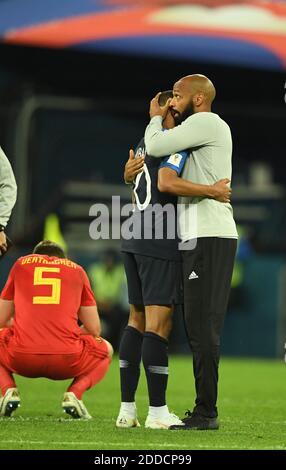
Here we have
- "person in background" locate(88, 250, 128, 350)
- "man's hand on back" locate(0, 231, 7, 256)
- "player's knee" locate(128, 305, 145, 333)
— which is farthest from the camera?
"person in background" locate(88, 250, 128, 350)

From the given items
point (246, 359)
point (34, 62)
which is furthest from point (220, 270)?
point (34, 62)

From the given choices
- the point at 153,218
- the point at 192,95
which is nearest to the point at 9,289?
the point at 153,218

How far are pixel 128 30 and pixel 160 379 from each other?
1726cm

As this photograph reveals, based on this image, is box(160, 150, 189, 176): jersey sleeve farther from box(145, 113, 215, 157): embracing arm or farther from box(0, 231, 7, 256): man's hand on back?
box(0, 231, 7, 256): man's hand on back

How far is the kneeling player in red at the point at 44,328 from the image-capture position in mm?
7801

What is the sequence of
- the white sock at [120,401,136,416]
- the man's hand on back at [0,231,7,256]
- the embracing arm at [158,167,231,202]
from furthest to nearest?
the man's hand on back at [0,231,7,256], the white sock at [120,401,136,416], the embracing arm at [158,167,231,202]

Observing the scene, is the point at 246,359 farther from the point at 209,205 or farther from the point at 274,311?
the point at 209,205

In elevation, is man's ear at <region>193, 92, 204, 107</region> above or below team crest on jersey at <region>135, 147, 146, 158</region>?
above


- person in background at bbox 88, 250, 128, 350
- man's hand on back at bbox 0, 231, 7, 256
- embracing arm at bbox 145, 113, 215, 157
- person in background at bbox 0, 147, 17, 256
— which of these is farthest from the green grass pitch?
person in background at bbox 88, 250, 128, 350

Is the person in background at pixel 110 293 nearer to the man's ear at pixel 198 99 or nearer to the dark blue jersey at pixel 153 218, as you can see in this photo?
the dark blue jersey at pixel 153 218

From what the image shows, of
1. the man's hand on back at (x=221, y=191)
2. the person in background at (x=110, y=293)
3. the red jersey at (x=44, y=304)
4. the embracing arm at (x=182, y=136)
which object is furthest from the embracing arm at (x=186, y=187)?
the person in background at (x=110, y=293)

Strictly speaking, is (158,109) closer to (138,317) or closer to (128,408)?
(138,317)

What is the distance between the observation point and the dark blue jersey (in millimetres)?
7266

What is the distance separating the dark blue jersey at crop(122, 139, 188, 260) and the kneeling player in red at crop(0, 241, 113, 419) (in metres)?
0.65
